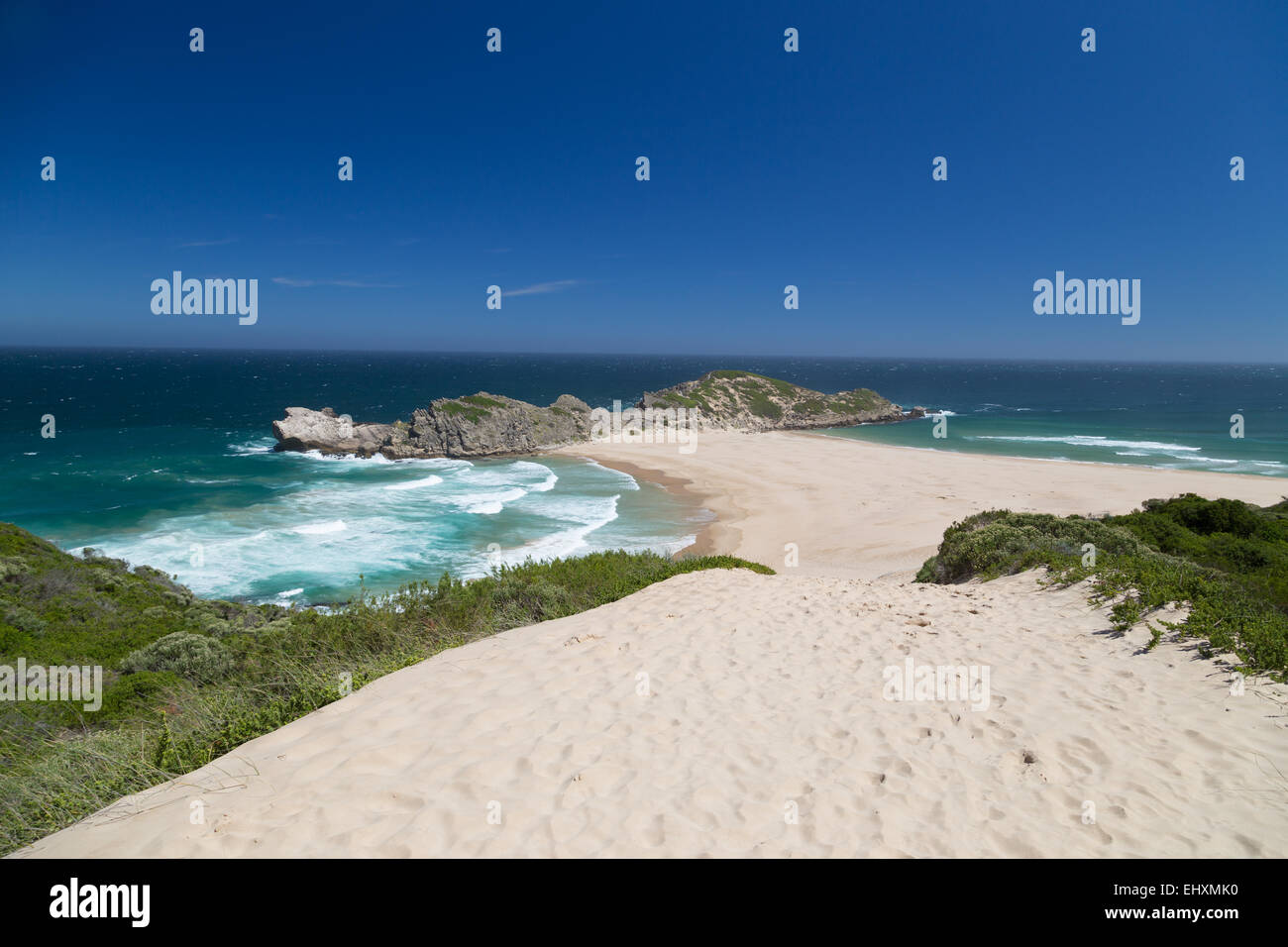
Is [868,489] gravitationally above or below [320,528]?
above

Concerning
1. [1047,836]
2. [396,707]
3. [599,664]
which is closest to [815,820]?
[1047,836]

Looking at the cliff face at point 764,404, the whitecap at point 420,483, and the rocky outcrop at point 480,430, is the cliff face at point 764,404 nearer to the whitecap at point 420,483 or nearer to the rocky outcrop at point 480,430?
the rocky outcrop at point 480,430

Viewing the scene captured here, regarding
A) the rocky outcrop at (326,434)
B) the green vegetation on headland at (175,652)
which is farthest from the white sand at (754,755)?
the rocky outcrop at (326,434)

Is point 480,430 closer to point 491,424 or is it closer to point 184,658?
point 491,424

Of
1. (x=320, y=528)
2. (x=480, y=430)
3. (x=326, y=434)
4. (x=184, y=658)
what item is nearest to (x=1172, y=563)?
(x=184, y=658)

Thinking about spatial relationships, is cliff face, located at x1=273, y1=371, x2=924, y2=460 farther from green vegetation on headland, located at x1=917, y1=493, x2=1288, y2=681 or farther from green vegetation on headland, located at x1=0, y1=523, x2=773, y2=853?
green vegetation on headland, located at x1=917, y1=493, x2=1288, y2=681
